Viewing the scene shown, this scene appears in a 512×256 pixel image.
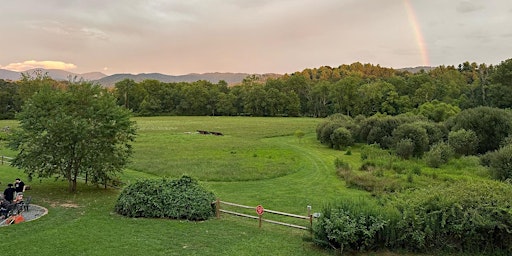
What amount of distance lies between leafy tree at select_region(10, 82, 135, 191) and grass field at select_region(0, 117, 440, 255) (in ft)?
6.08

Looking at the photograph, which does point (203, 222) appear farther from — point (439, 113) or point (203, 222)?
point (439, 113)

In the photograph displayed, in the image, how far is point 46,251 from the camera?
14305 mm

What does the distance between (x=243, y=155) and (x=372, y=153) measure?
50.4 feet

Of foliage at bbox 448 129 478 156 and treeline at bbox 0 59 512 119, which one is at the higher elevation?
treeline at bbox 0 59 512 119

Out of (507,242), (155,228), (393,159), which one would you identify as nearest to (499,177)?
(393,159)

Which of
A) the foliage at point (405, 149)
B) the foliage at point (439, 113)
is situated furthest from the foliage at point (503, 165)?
the foliage at point (439, 113)

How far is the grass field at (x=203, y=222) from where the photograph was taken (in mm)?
15148

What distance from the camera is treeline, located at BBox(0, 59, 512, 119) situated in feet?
307

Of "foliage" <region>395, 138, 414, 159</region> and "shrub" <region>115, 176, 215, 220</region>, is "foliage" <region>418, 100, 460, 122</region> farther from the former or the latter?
"shrub" <region>115, 176, 215, 220</region>

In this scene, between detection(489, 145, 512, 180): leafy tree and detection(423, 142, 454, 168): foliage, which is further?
detection(423, 142, 454, 168): foliage

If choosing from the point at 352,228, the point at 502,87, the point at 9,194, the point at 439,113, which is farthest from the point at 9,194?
the point at 502,87

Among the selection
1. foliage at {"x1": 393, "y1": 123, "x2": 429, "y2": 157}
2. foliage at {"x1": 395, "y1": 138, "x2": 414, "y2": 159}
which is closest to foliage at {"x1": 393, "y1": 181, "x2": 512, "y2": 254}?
foliage at {"x1": 395, "y1": 138, "x2": 414, "y2": 159}

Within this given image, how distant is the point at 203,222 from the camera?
18719 mm

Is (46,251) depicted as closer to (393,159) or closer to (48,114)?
(48,114)
